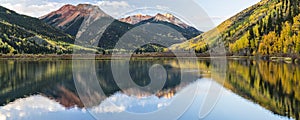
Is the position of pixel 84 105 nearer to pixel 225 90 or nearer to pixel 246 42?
pixel 225 90

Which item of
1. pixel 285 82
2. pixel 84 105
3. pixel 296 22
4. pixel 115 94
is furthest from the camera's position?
pixel 296 22

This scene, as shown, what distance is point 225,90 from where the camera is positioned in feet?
146

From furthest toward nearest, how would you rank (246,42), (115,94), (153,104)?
(246,42) < (115,94) < (153,104)

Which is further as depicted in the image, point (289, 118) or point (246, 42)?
point (246, 42)

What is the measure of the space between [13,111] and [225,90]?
2367cm

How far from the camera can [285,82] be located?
4666 centimetres

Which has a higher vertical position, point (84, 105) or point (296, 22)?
point (296, 22)

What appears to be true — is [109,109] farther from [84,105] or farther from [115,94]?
[115,94]

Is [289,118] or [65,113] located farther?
[65,113]

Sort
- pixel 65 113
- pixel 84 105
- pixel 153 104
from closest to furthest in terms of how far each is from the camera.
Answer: pixel 65 113
pixel 153 104
pixel 84 105

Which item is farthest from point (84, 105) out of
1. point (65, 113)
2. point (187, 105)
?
point (187, 105)

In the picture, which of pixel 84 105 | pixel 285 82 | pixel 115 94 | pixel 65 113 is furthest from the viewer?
pixel 285 82

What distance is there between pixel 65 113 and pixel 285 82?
92.7 feet

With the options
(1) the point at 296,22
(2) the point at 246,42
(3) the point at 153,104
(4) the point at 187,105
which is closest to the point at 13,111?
(3) the point at 153,104
